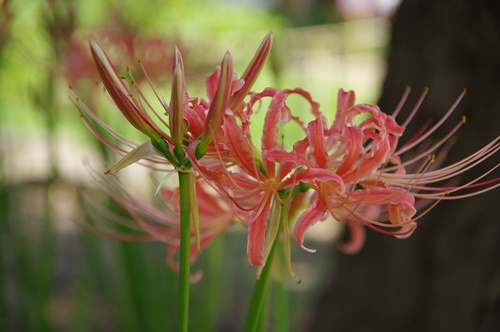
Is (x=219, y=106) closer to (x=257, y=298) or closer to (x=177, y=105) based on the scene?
(x=177, y=105)

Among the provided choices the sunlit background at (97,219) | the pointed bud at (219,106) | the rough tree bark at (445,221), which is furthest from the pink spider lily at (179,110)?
the rough tree bark at (445,221)

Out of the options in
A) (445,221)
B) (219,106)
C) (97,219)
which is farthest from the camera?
(97,219)

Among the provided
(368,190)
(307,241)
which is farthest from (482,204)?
(307,241)

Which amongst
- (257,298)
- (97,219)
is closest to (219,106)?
(257,298)

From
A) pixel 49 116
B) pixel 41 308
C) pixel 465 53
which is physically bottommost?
pixel 41 308

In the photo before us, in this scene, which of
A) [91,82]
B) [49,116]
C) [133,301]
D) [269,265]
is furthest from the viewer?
[91,82]

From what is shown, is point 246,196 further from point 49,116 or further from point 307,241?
point 307,241

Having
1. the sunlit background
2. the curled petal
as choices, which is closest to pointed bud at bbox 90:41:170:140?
the curled petal

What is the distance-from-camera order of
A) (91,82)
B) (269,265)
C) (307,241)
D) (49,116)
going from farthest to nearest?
(307,241) < (91,82) < (49,116) < (269,265)
